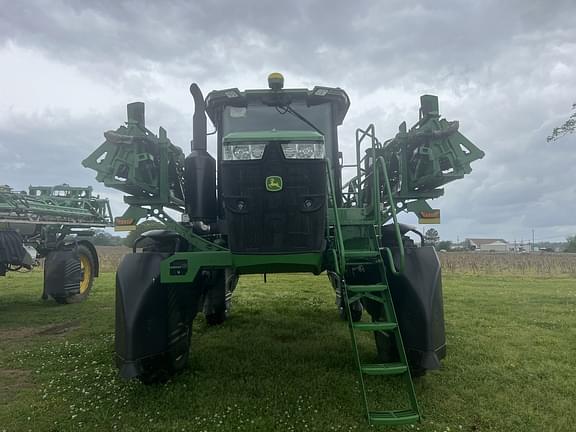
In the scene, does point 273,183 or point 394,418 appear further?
point 273,183

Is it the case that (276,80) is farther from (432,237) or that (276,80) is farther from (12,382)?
(12,382)

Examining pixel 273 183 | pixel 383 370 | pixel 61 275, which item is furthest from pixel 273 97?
pixel 61 275

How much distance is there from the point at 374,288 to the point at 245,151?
1.49 meters

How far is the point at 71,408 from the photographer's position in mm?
3615

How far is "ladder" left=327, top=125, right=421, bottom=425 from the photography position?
3008 mm

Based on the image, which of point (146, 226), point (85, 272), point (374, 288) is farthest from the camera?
point (85, 272)

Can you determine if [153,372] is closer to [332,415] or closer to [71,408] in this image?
[71,408]

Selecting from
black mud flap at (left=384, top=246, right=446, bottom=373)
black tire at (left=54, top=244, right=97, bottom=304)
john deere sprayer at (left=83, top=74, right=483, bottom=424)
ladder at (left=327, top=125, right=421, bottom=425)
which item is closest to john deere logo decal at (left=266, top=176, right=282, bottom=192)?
john deere sprayer at (left=83, top=74, right=483, bottom=424)

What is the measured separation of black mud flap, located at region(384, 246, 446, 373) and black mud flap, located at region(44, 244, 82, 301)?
24.8ft

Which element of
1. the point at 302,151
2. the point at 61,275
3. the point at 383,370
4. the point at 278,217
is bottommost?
the point at 383,370

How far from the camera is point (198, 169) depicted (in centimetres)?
427

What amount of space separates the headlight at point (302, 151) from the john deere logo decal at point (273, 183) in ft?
0.59

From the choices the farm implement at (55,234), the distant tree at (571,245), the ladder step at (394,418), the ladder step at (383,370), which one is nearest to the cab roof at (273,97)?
the ladder step at (383,370)

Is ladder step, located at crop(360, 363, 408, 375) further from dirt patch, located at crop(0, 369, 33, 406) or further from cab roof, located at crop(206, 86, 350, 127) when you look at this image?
dirt patch, located at crop(0, 369, 33, 406)
